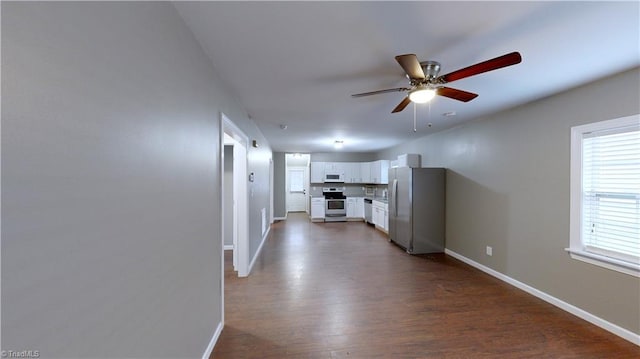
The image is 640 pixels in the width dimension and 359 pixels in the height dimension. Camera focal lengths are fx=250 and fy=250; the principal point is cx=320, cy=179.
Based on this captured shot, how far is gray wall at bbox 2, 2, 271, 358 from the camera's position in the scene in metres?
0.62

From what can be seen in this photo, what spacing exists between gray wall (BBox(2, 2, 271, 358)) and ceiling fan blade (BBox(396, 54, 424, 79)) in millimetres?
1424

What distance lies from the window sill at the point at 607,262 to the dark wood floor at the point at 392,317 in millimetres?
620

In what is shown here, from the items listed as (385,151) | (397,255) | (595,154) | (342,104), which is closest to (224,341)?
(342,104)

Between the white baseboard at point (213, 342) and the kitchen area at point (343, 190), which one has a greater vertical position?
the kitchen area at point (343, 190)

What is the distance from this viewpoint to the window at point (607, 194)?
2295 millimetres

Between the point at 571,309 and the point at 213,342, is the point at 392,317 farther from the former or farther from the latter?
the point at 571,309

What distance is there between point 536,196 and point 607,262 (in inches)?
36.5

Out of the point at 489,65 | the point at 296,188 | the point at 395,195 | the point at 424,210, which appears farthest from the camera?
the point at 296,188

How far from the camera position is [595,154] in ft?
8.42

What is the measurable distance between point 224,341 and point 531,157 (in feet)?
13.4

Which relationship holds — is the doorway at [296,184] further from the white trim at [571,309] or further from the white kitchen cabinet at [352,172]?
the white trim at [571,309]

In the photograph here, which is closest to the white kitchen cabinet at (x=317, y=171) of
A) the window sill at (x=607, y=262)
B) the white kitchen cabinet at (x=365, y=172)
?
the white kitchen cabinet at (x=365, y=172)

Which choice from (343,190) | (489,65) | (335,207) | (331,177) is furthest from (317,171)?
(489,65)

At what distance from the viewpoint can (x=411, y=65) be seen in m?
1.79
